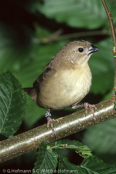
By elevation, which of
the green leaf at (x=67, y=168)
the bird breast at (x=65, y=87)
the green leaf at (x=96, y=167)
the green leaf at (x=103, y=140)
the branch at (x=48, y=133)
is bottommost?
the green leaf at (x=103, y=140)

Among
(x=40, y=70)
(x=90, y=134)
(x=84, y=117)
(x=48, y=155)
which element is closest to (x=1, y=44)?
(x=40, y=70)

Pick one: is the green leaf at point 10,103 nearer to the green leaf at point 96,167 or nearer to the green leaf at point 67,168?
the green leaf at point 67,168

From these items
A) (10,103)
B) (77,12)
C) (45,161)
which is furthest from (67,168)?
(77,12)

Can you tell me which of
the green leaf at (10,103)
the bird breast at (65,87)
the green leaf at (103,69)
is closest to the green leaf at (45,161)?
the green leaf at (10,103)

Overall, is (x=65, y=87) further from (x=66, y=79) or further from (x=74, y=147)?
(x=74, y=147)

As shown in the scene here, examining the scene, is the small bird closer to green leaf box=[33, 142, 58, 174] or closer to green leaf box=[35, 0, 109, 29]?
green leaf box=[35, 0, 109, 29]

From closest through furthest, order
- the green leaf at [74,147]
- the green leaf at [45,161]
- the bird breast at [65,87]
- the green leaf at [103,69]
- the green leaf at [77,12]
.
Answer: the green leaf at [45,161] < the green leaf at [74,147] < the bird breast at [65,87] < the green leaf at [103,69] < the green leaf at [77,12]

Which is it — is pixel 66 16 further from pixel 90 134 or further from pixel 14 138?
pixel 14 138
